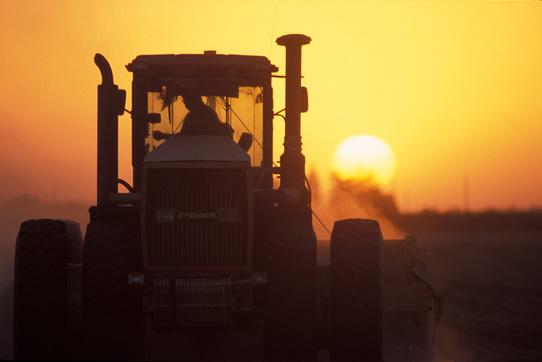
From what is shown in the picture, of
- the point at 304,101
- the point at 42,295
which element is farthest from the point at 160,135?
the point at 42,295

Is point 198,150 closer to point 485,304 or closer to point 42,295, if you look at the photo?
point 42,295

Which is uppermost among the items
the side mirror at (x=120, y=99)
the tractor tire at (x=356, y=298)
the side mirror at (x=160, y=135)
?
the side mirror at (x=120, y=99)

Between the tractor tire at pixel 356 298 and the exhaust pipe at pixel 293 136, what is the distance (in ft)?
5.24

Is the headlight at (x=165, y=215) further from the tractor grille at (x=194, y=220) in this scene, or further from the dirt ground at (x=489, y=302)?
the dirt ground at (x=489, y=302)

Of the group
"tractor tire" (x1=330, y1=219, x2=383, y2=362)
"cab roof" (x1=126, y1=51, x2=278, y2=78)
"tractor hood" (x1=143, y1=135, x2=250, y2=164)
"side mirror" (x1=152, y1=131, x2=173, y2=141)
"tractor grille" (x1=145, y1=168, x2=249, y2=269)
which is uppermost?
"cab roof" (x1=126, y1=51, x2=278, y2=78)

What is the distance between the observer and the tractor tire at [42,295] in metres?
10.9

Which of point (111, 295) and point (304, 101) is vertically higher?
point (304, 101)

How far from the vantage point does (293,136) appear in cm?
1216

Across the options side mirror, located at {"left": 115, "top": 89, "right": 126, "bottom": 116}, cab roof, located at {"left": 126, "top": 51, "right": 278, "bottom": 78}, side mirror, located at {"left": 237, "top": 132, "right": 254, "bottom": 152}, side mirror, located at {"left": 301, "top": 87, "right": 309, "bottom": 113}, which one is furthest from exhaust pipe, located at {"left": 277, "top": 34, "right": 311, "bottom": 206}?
side mirror, located at {"left": 115, "top": 89, "right": 126, "bottom": 116}

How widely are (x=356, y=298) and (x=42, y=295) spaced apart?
324 centimetres

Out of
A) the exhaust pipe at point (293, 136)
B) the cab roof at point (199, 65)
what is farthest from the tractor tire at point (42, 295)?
the exhaust pipe at point (293, 136)

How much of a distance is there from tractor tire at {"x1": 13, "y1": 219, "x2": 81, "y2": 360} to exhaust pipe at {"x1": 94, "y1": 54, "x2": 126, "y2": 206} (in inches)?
28.5

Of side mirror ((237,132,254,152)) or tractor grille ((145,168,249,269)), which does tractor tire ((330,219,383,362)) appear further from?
side mirror ((237,132,254,152))

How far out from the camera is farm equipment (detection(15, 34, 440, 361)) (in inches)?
393
